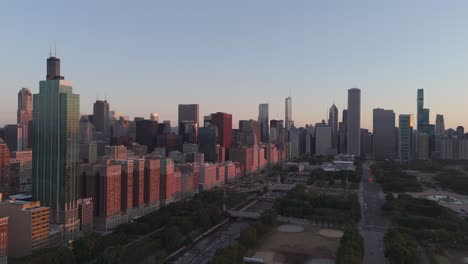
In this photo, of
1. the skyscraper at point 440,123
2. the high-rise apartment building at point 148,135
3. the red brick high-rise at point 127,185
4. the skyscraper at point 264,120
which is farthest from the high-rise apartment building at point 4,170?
the skyscraper at point 440,123

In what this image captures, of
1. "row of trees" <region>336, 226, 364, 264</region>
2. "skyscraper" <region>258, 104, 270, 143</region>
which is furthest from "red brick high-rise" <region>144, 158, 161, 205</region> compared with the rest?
"skyscraper" <region>258, 104, 270, 143</region>

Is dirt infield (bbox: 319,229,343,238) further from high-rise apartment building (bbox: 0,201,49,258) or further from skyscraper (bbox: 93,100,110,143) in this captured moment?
skyscraper (bbox: 93,100,110,143)

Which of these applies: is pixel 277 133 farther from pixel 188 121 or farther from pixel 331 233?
pixel 331 233

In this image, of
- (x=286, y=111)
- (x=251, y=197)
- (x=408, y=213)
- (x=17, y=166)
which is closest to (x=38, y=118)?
(x=17, y=166)

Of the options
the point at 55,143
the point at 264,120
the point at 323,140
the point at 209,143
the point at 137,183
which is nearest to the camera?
the point at 55,143

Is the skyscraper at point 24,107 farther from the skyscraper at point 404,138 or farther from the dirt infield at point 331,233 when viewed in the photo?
the skyscraper at point 404,138

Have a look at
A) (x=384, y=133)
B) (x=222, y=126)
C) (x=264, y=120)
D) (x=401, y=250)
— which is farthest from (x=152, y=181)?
(x=264, y=120)
